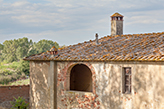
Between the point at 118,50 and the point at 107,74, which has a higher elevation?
the point at 118,50

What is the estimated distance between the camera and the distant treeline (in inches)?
2427

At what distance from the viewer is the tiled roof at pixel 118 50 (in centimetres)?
1337

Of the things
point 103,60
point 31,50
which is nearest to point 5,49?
point 31,50

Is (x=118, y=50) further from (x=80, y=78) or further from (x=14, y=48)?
(x=14, y=48)

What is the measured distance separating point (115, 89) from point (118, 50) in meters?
2.25

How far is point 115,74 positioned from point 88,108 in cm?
266

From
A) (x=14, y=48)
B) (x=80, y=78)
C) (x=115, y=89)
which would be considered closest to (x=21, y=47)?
(x=14, y=48)

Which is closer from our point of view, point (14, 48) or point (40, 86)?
point (40, 86)

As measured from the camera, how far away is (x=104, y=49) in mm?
15570

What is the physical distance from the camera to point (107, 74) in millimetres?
14461

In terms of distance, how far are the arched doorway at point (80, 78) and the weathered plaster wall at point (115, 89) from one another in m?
3.11

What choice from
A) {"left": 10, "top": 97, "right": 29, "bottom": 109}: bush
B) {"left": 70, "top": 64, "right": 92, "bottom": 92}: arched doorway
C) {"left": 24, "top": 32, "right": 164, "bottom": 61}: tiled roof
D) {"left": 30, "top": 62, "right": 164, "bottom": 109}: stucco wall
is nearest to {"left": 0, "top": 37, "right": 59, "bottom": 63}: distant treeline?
{"left": 70, "top": 64, "right": 92, "bottom": 92}: arched doorway

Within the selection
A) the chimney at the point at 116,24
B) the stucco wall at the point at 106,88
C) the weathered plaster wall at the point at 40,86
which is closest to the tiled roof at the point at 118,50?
the stucco wall at the point at 106,88

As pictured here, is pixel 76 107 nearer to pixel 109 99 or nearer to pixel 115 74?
pixel 109 99
